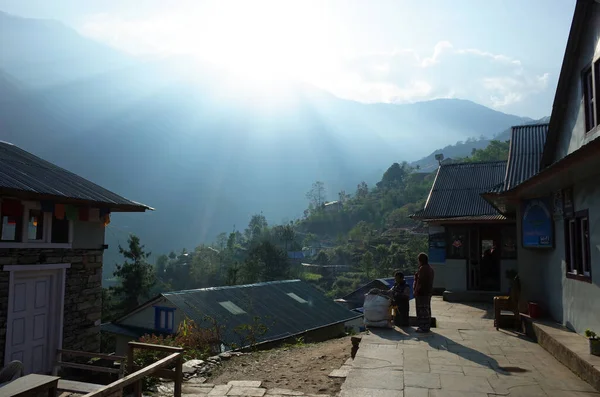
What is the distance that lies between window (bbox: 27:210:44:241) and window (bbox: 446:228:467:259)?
497 inches

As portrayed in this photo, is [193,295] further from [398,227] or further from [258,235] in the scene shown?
[258,235]

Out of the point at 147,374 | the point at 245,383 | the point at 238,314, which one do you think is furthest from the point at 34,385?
the point at 238,314

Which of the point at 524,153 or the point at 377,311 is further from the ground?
the point at 524,153

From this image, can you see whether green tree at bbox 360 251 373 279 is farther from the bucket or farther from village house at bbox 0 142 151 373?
the bucket

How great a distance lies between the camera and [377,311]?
9406 mm

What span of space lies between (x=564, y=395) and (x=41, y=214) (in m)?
10.2

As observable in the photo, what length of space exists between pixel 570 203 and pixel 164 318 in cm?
1717

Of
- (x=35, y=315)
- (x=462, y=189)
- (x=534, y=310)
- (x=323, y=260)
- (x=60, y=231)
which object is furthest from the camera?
(x=323, y=260)

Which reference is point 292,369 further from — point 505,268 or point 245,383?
point 505,268

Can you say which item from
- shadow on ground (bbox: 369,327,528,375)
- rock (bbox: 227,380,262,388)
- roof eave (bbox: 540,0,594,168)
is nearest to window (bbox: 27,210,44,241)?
rock (bbox: 227,380,262,388)

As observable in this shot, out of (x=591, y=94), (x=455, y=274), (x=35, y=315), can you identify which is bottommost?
(x=35, y=315)

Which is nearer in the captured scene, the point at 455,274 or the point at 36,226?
the point at 36,226

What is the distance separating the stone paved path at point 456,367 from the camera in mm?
5750

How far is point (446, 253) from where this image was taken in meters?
16.2
